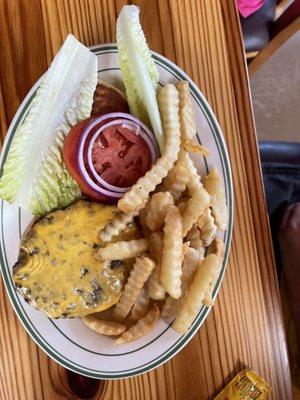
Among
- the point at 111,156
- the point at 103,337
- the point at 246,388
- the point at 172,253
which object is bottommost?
the point at 246,388

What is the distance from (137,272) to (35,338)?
28 centimetres

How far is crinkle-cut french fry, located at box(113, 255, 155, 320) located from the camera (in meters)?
1.07

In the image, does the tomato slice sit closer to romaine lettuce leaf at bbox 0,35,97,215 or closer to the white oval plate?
romaine lettuce leaf at bbox 0,35,97,215

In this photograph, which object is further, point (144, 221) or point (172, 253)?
point (144, 221)

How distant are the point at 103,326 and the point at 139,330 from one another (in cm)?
8

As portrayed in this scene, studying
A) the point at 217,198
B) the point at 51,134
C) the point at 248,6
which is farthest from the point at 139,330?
the point at 248,6

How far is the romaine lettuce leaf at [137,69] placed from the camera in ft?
3.65

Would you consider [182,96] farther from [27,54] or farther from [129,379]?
[129,379]

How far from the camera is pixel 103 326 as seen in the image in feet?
3.78

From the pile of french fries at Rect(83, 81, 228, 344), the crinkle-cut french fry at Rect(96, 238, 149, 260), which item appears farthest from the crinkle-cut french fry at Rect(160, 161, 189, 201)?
the crinkle-cut french fry at Rect(96, 238, 149, 260)

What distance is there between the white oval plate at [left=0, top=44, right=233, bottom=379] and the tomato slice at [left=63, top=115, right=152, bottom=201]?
13cm

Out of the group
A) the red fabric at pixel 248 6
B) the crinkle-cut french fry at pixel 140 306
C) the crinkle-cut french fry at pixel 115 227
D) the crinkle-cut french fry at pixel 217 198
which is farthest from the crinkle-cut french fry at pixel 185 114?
the red fabric at pixel 248 6

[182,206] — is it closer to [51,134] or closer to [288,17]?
[51,134]

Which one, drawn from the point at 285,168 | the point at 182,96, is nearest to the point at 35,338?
the point at 182,96
